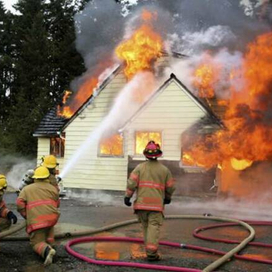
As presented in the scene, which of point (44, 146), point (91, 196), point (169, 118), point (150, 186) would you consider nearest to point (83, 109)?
point (44, 146)

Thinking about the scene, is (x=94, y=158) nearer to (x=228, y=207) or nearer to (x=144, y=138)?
(x=144, y=138)

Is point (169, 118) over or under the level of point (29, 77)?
under

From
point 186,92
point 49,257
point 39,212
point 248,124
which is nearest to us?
point 49,257

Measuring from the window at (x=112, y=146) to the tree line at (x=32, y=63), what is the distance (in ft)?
34.1

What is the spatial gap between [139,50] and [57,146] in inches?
220

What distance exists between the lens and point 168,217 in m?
9.95

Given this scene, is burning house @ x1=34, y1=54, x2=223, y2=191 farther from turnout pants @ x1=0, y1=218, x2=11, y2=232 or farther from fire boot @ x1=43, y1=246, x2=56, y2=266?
fire boot @ x1=43, y1=246, x2=56, y2=266

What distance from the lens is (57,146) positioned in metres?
18.5

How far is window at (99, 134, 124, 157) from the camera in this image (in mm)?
16125

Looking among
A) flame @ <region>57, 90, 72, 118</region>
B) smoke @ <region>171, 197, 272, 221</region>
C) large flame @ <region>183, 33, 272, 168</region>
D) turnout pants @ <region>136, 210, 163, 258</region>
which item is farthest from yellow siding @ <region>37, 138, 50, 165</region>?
turnout pants @ <region>136, 210, 163, 258</region>

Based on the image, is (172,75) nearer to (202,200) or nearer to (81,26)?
(202,200)

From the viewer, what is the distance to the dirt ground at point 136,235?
6027 mm

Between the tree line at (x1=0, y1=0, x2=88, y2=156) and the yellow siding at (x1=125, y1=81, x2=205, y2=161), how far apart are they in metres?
12.5

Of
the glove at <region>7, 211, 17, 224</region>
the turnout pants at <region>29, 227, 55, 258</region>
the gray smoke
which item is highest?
the gray smoke
